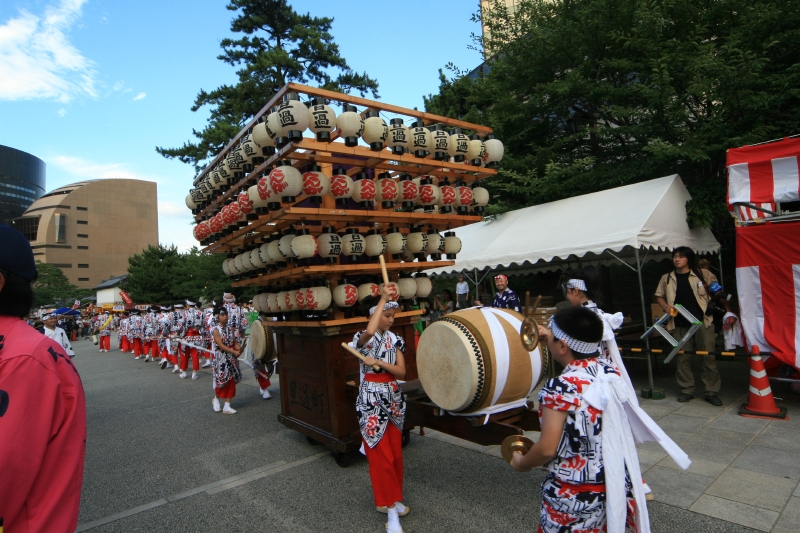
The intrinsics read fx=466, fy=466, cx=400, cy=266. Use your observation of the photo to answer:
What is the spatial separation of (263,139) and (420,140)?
1.56 meters

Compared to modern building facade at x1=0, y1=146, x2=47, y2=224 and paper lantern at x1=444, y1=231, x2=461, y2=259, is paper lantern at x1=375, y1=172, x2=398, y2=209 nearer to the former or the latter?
paper lantern at x1=444, y1=231, x2=461, y2=259

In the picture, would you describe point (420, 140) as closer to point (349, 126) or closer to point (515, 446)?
point (349, 126)

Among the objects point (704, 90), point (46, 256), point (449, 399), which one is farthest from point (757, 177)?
point (46, 256)

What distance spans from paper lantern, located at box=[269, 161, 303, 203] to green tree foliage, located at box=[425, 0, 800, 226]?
6.46m

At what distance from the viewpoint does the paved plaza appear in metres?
3.32

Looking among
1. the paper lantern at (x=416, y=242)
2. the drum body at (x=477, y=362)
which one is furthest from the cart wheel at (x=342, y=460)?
the paper lantern at (x=416, y=242)

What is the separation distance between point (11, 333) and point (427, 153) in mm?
4177

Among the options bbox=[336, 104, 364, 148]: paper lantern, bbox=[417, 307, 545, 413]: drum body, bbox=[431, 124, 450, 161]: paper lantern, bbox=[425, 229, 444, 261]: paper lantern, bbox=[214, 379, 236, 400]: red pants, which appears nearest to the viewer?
bbox=[417, 307, 545, 413]: drum body

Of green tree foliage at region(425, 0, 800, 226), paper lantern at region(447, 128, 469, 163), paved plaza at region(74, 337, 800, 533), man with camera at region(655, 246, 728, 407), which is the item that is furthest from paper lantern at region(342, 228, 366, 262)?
green tree foliage at region(425, 0, 800, 226)

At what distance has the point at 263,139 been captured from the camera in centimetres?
452

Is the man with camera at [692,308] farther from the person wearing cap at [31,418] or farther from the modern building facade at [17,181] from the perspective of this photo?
the modern building facade at [17,181]

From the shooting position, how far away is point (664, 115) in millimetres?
8375

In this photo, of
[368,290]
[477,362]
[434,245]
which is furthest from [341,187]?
[477,362]

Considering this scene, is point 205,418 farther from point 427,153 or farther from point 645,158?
point 645,158
